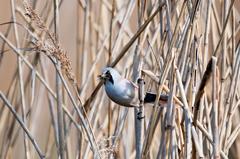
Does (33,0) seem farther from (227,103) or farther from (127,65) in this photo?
(227,103)

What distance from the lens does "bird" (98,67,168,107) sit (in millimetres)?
1209

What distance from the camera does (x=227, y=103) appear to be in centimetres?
139

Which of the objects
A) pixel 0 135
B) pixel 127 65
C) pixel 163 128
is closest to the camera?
pixel 163 128

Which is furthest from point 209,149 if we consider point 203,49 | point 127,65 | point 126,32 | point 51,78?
point 51,78

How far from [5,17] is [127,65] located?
2.96 ft

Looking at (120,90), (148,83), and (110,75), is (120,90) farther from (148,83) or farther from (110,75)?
(148,83)

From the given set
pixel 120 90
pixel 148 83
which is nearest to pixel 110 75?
pixel 120 90

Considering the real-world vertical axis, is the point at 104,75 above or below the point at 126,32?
below

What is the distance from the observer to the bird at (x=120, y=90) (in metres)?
1.21

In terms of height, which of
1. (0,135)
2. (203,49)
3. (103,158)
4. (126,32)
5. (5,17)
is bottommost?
(103,158)

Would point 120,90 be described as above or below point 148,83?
below

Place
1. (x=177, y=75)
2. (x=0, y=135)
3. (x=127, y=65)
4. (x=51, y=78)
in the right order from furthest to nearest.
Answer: (x=51, y=78) → (x=0, y=135) → (x=127, y=65) → (x=177, y=75)

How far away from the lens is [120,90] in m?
1.23

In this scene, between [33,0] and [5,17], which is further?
[5,17]
